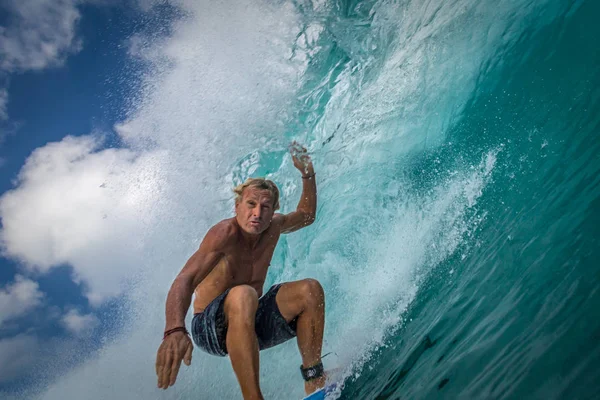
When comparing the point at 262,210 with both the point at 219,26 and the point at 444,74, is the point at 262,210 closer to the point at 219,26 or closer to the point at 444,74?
the point at 219,26

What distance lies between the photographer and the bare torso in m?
2.99

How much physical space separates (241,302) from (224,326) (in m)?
0.26

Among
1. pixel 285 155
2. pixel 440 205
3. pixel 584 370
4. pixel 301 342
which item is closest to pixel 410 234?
pixel 440 205

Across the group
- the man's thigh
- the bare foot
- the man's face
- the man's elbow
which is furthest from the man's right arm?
the bare foot

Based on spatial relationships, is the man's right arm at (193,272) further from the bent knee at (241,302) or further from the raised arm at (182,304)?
the bent knee at (241,302)

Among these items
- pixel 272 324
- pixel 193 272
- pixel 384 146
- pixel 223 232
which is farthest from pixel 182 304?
pixel 384 146

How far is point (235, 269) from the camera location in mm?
3031

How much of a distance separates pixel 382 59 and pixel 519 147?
3.19 metres

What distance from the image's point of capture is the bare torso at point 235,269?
2.99 metres

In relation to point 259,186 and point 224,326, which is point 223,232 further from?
point 224,326

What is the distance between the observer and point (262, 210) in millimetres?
2963

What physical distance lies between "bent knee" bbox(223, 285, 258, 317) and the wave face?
135 cm

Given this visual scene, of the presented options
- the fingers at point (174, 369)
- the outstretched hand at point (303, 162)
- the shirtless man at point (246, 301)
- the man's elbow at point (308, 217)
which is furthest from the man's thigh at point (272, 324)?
the outstretched hand at point (303, 162)

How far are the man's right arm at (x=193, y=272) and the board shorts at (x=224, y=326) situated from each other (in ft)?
0.74
